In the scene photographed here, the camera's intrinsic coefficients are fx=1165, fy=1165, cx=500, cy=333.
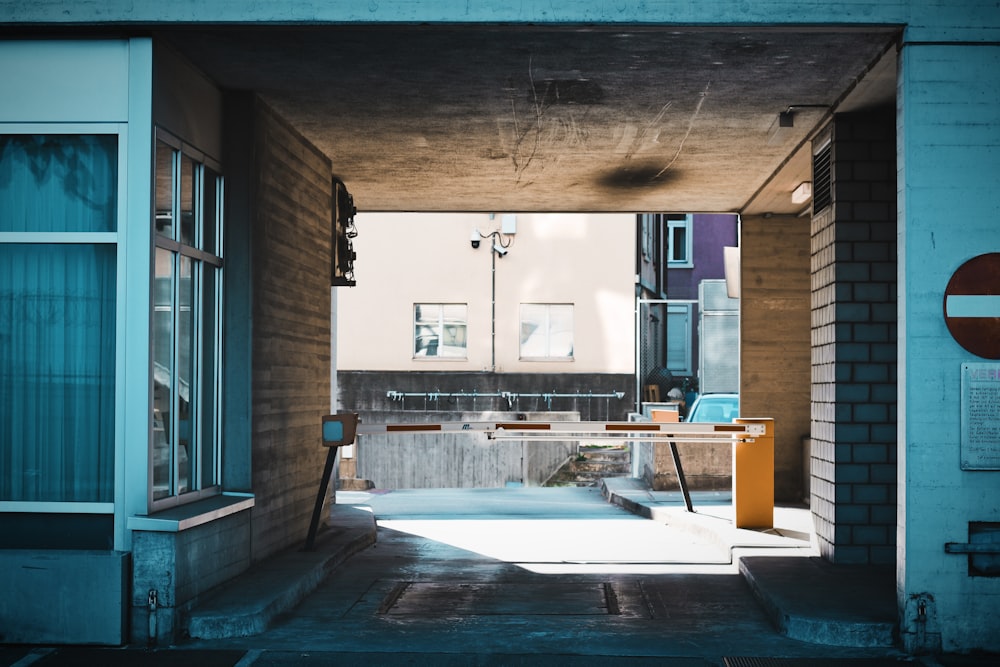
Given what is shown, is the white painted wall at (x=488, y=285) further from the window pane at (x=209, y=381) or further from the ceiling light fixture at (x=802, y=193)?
the window pane at (x=209, y=381)

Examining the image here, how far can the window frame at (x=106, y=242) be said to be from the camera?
7.28 metres

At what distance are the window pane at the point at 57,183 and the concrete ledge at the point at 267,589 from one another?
8.39 feet

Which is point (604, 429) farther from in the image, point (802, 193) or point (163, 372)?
point (163, 372)

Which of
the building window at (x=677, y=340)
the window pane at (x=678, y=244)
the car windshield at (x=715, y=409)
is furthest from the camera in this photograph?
the window pane at (x=678, y=244)

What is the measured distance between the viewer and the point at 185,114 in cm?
810

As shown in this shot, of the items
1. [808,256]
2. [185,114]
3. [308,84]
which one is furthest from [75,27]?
[808,256]

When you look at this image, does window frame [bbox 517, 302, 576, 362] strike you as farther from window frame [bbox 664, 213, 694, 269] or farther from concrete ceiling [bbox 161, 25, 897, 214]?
window frame [bbox 664, 213, 694, 269]

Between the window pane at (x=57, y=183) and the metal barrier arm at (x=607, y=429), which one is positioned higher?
the window pane at (x=57, y=183)

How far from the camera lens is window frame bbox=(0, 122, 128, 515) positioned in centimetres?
728

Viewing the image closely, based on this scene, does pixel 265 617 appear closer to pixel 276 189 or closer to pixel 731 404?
pixel 276 189

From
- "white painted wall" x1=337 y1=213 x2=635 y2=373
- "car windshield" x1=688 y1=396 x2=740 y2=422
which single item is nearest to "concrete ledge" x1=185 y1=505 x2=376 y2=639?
"car windshield" x1=688 y1=396 x2=740 y2=422

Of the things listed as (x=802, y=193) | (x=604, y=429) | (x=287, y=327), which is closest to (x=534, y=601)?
(x=604, y=429)

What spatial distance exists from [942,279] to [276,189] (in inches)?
218

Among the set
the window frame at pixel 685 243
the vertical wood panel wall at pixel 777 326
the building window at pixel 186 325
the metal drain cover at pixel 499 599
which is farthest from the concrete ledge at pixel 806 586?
the window frame at pixel 685 243
